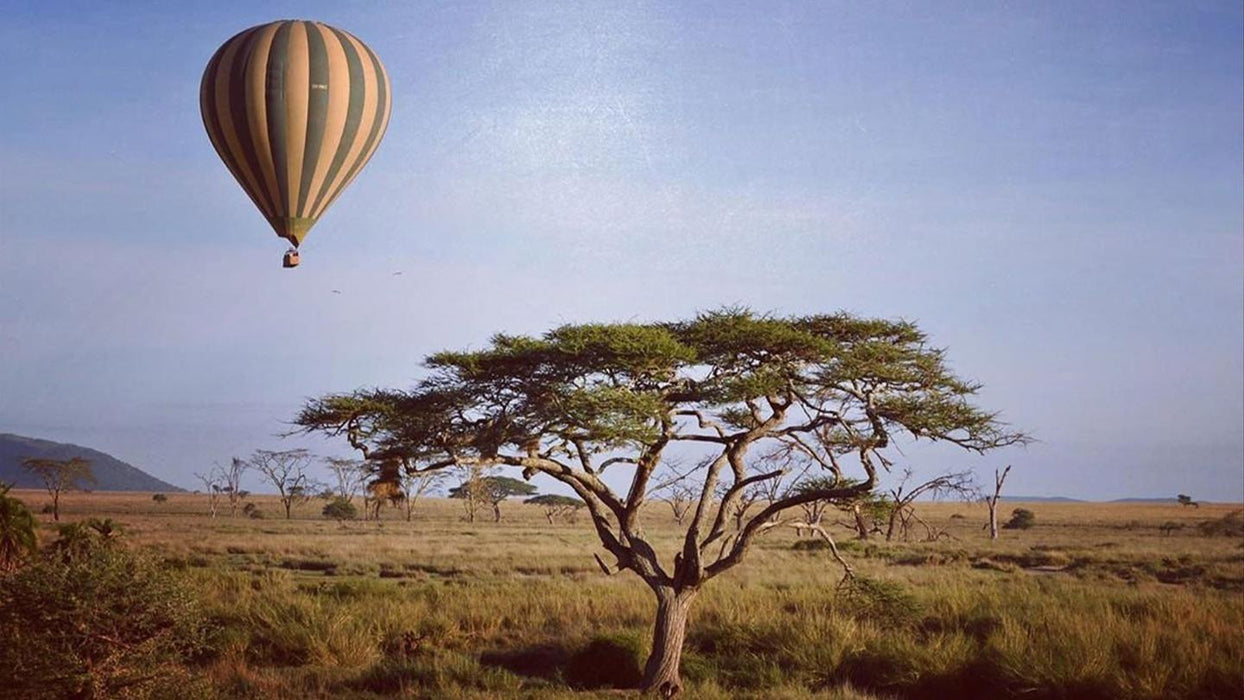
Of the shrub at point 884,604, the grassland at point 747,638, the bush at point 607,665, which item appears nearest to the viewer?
the grassland at point 747,638

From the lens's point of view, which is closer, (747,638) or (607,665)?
(607,665)

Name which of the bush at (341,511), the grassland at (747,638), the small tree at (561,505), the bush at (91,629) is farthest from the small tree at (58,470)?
the bush at (91,629)

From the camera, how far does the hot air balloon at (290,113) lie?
1712 centimetres

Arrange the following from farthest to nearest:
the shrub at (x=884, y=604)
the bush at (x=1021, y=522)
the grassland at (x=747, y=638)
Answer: the bush at (x=1021, y=522) → the shrub at (x=884, y=604) → the grassland at (x=747, y=638)

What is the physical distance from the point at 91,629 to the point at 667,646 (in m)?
6.52

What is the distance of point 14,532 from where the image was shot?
19.5 meters

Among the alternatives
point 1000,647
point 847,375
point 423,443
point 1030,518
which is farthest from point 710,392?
point 1030,518

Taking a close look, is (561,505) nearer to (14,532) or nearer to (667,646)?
(14,532)

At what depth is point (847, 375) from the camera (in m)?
13.9

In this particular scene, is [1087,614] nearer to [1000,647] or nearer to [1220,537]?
[1000,647]

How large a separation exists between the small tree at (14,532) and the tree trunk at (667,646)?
41.9 feet

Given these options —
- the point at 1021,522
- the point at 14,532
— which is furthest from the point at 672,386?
the point at 1021,522

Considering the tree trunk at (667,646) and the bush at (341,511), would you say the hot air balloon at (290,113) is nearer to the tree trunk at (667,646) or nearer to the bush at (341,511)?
the tree trunk at (667,646)

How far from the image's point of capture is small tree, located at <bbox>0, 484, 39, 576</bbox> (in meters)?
19.3
